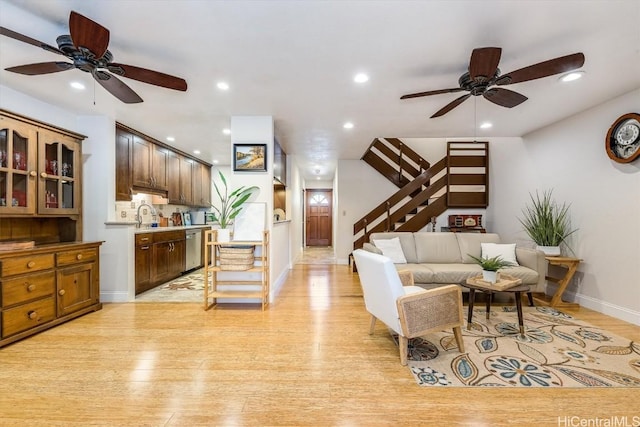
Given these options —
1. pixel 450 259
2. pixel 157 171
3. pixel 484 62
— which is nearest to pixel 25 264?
pixel 157 171

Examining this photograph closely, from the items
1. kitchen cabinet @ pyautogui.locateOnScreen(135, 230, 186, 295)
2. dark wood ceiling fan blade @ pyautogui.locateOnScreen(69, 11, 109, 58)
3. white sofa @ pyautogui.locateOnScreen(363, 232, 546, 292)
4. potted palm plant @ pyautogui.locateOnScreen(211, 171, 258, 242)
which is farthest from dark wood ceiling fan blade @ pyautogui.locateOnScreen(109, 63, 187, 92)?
white sofa @ pyautogui.locateOnScreen(363, 232, 546, 292)

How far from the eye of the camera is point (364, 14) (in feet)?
5.94

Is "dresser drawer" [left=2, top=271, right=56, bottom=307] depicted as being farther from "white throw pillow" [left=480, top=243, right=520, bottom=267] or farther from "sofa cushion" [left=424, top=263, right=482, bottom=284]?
"white throw pillow" [left=480, top=243, right=520, bottom=267]

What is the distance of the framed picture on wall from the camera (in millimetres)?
3680

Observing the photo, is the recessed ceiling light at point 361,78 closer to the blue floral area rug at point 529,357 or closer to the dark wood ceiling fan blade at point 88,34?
the dark wood ceiling fan blade at point 88,34

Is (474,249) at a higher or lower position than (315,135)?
lower

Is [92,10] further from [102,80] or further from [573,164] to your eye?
[573,164]

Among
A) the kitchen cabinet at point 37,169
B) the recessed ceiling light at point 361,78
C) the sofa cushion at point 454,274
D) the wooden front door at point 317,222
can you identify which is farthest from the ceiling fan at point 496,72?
the wooden front door at point 317,222

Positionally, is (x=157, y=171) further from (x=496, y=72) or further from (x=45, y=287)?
(x=496, y=72)

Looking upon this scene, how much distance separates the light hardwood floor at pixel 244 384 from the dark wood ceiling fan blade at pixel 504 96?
2345mm

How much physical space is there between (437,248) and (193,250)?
466 cm

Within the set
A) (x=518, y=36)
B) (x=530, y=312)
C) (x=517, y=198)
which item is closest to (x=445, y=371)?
(x=530, y=312)

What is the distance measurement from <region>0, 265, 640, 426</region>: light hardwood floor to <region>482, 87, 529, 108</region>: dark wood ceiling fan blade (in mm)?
2345

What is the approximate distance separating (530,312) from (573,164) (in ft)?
7.02
